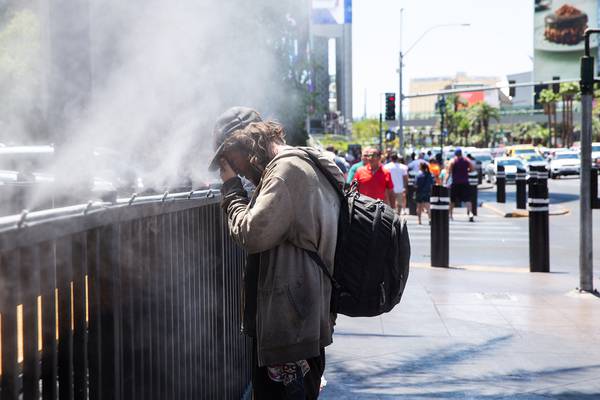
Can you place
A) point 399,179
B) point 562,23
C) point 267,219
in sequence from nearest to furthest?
point 267,219, point 399,179, point 562,23

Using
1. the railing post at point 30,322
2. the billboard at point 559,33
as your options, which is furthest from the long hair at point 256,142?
the billboard at point 559,33

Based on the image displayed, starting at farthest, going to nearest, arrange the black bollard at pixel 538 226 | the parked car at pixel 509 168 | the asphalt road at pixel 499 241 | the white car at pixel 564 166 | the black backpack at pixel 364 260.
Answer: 1. the white car at pixel 564 166
2. the parked car at pixel 509 168
3. the asphalt road at pixel 499 241
4. the black bollard at pixel 538 226
5. the black backpack at pixel 364 260

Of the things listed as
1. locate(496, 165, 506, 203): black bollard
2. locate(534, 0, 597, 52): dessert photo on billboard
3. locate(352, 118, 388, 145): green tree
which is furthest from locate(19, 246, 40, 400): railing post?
locate(534, 0, 597, 52): dessert photo on billboard

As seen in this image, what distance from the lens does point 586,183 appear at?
9.45 metres

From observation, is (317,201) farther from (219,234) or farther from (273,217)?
(219,234)

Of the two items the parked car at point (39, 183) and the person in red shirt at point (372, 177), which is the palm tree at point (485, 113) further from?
the parked car at point (39, 183)

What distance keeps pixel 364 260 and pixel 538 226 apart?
28.2 ft

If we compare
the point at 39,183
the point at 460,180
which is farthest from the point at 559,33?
the point at 39,183

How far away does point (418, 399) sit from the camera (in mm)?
5207

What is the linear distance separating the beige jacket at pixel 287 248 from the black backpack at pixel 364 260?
11 cm

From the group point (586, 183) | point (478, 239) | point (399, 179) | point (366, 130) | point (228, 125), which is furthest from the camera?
point (366, 130)

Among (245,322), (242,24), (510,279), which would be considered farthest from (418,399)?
(242,24)

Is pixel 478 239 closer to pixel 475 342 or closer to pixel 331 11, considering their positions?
pixel 475 342

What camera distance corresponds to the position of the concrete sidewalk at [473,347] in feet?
18.0
